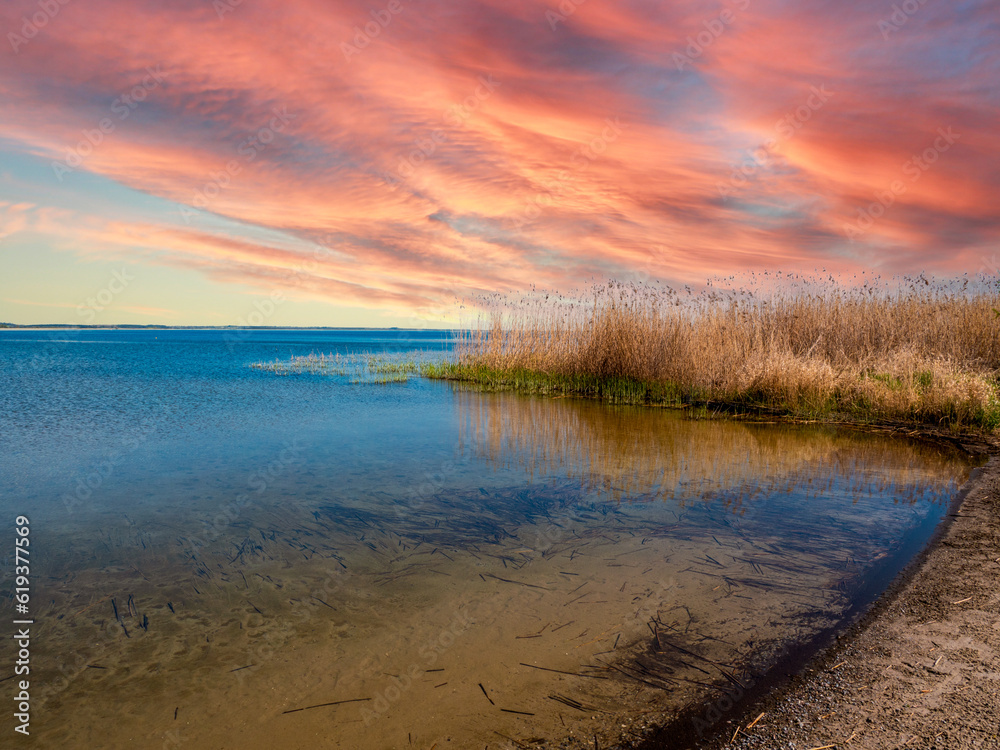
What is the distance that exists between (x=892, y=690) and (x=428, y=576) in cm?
274

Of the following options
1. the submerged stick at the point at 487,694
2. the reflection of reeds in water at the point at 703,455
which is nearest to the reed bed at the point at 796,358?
the reflection of reeds in water at the point at 703,455

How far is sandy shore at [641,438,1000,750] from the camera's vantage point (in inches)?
85.7

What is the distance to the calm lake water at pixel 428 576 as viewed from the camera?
8.39ft

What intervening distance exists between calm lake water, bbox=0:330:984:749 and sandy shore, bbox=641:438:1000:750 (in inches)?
8.2

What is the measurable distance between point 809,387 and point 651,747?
10.8 metres

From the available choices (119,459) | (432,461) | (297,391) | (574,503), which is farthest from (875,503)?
(297,391)

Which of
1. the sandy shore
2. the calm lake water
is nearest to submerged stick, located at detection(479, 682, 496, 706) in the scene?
the calm lake water

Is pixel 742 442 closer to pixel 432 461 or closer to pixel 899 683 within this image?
pixel 432 461

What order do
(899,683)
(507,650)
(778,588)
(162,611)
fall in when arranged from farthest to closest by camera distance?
→ (778,588) → (162,611) → (507,650) → (899,683)

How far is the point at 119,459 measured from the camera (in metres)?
7.64

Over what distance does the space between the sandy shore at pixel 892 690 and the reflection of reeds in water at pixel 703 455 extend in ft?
8.84

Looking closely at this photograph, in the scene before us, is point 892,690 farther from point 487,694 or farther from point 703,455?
point 703,455

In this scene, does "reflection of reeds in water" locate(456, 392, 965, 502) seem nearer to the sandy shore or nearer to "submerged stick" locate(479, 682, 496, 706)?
the sandy shore

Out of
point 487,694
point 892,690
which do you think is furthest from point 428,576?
point 892,690
